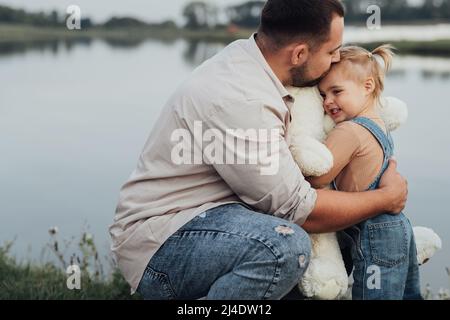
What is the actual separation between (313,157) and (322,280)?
1.37 feet

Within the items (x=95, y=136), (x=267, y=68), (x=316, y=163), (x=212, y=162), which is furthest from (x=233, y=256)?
(x=95, y=136)

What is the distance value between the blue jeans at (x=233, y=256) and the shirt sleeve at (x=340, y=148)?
0.23m

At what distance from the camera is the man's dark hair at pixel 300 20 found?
2574 millimetres

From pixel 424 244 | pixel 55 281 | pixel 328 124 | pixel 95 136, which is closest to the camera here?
pixel 328 124

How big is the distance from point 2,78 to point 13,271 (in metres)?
12.4

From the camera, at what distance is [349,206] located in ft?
8.25

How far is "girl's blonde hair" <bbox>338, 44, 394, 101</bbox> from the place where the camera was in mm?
2676

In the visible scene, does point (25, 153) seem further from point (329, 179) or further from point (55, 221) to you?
point (329, 179)

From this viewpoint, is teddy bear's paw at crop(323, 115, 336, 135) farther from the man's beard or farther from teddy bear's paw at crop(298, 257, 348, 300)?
teddy bear's paw at crop(298, 257, 348, 300)

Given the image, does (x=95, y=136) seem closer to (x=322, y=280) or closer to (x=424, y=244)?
(x=424, y=244)

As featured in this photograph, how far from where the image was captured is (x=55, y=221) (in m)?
6.67

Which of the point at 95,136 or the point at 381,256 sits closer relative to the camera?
the point at 381,256

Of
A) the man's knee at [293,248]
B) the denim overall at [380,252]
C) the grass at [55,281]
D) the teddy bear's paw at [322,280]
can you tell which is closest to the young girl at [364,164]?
the denim overall at [380,252]

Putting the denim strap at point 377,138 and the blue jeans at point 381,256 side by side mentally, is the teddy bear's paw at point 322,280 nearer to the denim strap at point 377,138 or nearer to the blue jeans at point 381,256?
the blue jeans at point 381,256
